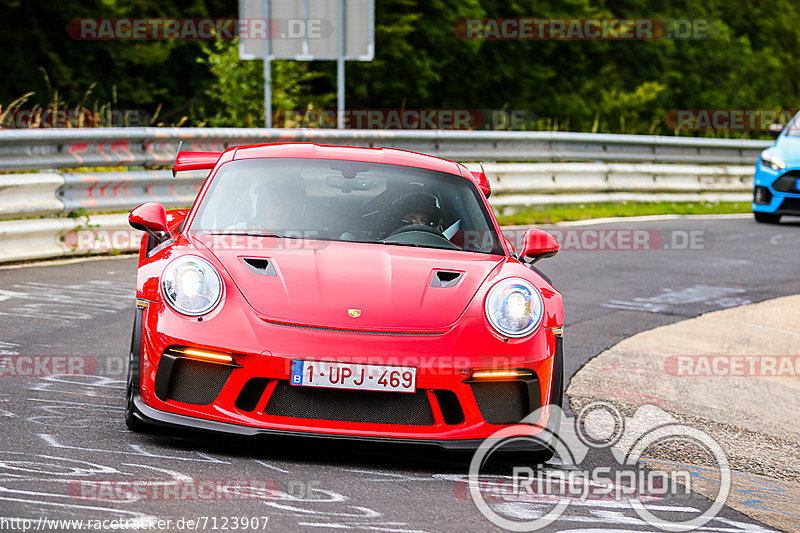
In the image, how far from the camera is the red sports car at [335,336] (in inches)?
179

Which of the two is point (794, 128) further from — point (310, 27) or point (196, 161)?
point (196, 161)

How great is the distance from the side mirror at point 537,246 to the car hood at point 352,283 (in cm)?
37

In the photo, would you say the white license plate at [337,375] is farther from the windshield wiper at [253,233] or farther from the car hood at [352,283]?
the windshield wiper at [253,233]

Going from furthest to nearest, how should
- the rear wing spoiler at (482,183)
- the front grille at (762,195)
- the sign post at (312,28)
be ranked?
1. the sign post at (312,28)
2. the front grille at (762,195)
3. the rear wing spoiler at (482,183)

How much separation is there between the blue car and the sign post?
5907mm

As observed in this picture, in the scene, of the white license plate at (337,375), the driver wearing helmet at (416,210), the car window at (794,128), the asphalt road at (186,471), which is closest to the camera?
the asphalt road at (186,471)

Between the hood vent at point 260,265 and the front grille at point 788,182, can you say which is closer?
the hood vent at point 260,265

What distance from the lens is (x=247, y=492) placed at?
13.6ft

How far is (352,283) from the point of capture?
4.91 metres

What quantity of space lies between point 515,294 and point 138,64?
3082 centimetres

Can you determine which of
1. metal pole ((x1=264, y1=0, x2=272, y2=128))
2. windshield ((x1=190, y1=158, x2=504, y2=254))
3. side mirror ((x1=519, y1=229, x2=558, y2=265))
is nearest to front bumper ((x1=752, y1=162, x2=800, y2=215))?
metal pole ((x1=264, y1=0, x2=272, y2=128))

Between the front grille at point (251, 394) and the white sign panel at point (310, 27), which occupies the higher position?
the white sign panel at point (310, 27)

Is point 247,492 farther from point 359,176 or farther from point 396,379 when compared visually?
point 359,176

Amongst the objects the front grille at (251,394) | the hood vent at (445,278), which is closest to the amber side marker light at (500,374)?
the hood vent at (445,278)
